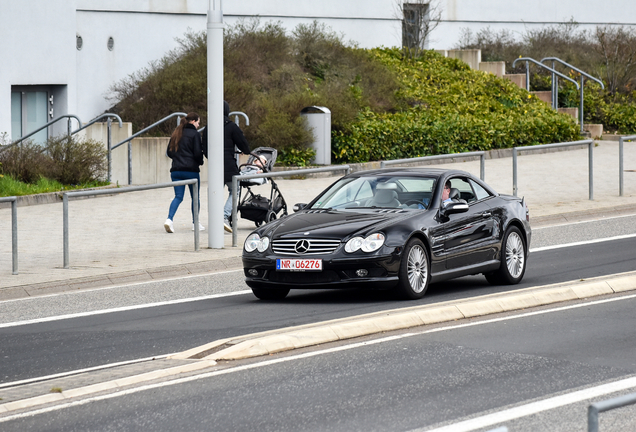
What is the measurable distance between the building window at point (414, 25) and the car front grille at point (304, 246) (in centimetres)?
2397

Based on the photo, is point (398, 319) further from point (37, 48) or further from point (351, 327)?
point (37, 48)

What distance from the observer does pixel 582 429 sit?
647 cm

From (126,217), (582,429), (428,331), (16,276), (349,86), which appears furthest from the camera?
(349,86)

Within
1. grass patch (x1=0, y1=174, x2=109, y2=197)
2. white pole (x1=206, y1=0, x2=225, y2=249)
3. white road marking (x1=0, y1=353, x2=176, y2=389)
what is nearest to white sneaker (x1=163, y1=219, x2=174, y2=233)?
white pole (x1=206, y1=0, x2=225, y2=249)

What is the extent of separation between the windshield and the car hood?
0.30 metres

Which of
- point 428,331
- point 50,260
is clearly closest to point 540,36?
point 50,260

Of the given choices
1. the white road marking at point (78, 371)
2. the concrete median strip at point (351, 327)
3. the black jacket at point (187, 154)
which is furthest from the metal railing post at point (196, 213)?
Result: the white road marking at point (78, 371)

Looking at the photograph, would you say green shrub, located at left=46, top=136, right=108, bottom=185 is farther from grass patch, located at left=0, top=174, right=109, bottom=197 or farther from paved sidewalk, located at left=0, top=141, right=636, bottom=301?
paved sidewalk, located at left=0, top=141, right=636, bottom=301

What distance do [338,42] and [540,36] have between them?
9550 millimetres

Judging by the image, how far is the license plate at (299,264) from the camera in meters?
11.0

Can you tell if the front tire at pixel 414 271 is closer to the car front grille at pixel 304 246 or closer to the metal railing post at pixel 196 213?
the car front grille at pixel 304 246

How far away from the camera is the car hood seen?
11.2m

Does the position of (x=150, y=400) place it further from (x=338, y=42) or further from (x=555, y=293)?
(x=338, y=42)

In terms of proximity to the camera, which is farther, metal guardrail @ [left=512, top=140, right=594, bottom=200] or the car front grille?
metal guardrail @ [left=512, top=140, right=594, bottom=200]
